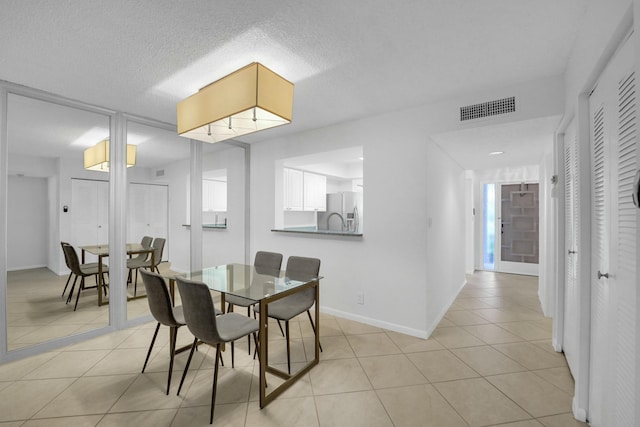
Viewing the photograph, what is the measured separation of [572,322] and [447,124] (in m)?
1.99

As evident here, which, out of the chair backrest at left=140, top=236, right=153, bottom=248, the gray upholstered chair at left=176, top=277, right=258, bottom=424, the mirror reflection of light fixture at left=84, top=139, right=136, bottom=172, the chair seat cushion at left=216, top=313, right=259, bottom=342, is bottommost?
Result: the chair seat cushion at left=216, top=313, right=259, bottom=342

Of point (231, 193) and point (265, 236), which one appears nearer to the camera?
point (265, 236)

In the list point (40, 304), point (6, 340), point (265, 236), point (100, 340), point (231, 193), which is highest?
point (231, 193)

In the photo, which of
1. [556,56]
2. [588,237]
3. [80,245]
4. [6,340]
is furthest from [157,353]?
[556,56]

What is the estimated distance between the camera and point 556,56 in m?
1.99

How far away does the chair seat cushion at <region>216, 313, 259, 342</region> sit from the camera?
6.15 ft

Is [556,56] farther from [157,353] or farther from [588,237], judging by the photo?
[157,353]

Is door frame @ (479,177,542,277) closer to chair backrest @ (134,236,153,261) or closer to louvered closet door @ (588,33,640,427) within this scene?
louvered closet door @ (588,33,640,427)

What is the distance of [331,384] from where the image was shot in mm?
2078

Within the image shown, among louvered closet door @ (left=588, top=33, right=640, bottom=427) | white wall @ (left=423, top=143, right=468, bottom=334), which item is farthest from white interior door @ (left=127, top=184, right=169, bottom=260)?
louvered closet door @ (left=588, top=33, right=640, bottom=427)

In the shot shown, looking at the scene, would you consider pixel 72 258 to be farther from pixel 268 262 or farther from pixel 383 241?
pixel 383 241

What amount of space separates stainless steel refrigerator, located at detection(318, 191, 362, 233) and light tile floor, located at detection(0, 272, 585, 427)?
251cm

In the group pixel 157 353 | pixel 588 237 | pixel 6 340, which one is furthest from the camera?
pixel 157 353

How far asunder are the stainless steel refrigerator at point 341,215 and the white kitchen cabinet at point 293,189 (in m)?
0.58
